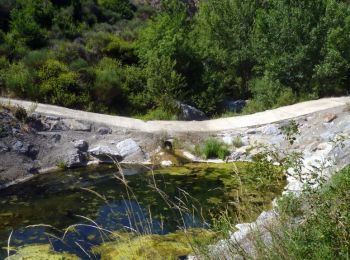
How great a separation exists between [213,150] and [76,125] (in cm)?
411

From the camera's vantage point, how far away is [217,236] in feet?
15.5

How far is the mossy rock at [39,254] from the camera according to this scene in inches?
292

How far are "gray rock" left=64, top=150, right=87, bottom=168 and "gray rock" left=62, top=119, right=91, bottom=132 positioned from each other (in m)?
1.00

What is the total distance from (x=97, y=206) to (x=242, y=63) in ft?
41.2

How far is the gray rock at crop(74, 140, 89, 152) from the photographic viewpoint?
44.8ft

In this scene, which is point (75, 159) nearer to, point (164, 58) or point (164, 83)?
point (164, 83)

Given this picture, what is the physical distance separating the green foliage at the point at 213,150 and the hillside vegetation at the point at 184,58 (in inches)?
121

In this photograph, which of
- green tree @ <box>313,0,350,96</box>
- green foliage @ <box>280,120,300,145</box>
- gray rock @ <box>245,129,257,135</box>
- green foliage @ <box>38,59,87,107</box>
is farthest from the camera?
green foliage @ <box>38,59,87,107</box>

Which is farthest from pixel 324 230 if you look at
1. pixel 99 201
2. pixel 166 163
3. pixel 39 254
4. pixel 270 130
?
pixel 270 130

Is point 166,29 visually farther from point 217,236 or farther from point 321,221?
Answer: point 321,221

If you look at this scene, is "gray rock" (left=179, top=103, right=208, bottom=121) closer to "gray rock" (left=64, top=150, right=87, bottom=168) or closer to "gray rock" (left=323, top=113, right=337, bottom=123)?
"gray rock" (left=64, top=150, right=87, bottom=168)

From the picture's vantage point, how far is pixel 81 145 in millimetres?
13711

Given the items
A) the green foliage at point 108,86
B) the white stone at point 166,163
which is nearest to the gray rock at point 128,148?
the white stone at point 166,163

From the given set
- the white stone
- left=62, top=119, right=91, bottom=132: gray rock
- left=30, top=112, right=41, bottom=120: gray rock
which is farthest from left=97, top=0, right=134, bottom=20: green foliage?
the white stone
